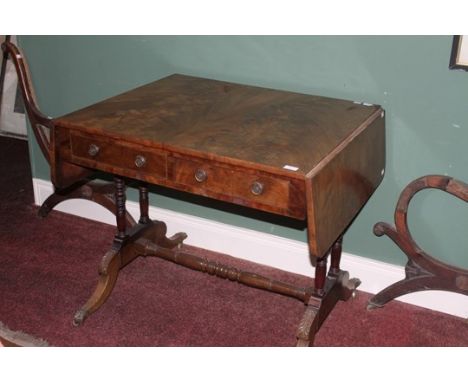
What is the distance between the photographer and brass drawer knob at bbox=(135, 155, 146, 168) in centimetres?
224

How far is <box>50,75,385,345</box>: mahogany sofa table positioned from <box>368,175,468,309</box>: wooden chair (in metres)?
0.16

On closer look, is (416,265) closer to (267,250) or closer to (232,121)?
(267,250)

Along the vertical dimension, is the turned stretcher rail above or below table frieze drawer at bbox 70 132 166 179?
below

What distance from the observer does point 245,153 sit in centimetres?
206

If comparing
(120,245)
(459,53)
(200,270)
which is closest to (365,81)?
(459,53)

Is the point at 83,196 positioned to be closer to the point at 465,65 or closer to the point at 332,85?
the point at 332,85

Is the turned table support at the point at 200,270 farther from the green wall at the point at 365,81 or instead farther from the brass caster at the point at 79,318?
the green wall at the point at 365,81

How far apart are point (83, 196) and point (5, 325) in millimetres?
972

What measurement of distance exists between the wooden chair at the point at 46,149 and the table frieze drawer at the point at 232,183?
1071mm

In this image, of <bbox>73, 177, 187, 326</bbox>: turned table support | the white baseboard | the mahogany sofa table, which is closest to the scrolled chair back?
the white baseboard

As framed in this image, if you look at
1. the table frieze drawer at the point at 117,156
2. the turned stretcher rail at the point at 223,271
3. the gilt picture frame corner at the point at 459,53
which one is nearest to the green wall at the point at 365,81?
the gilt picture frame corner at the point at 459,53

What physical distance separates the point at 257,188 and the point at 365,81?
83 cm

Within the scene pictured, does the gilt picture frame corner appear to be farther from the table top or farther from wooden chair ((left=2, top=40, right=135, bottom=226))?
wooden chair ((left=2, top=40, right=135, bottom=226))
